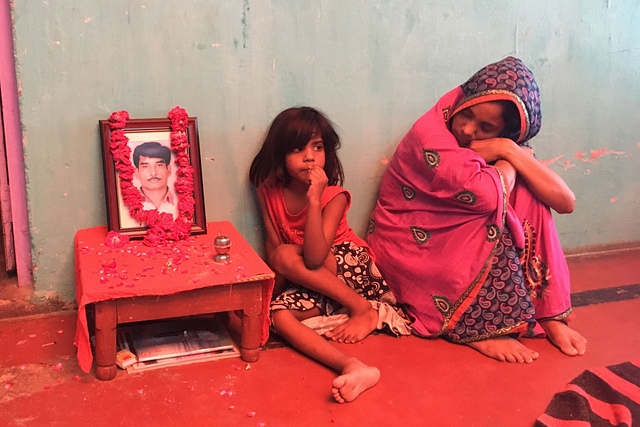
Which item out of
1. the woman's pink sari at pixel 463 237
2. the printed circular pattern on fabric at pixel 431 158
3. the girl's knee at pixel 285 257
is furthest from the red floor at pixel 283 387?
the printed circular pattern on fabric at pixel 431 158

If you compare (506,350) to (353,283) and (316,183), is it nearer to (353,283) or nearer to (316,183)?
(353,283)

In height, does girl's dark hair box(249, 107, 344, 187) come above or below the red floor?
above

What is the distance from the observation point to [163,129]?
6.05ft

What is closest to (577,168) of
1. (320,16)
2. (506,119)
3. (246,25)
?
(506,119)

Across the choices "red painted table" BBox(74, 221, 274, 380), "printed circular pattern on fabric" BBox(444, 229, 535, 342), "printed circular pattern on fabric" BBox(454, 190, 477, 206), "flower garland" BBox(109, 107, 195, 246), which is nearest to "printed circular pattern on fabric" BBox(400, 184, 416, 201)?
"printed circular pattern on fabric" BBox(454, 190, 477, 206)

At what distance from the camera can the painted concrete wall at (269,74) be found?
1.75 m

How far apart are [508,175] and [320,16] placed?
0.84 m

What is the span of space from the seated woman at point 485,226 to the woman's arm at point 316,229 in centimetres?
28

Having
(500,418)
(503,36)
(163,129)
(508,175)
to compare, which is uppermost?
(503,36)

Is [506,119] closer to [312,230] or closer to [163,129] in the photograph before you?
[312,230]

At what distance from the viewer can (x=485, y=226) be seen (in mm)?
1777

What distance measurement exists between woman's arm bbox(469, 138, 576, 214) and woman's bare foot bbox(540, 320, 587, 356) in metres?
0.39

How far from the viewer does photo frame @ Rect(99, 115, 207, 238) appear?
178cm

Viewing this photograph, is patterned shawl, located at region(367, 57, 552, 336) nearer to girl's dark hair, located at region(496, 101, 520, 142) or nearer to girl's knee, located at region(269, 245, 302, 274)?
girl's dark hair, located at region(496, 101, 520, 142)
